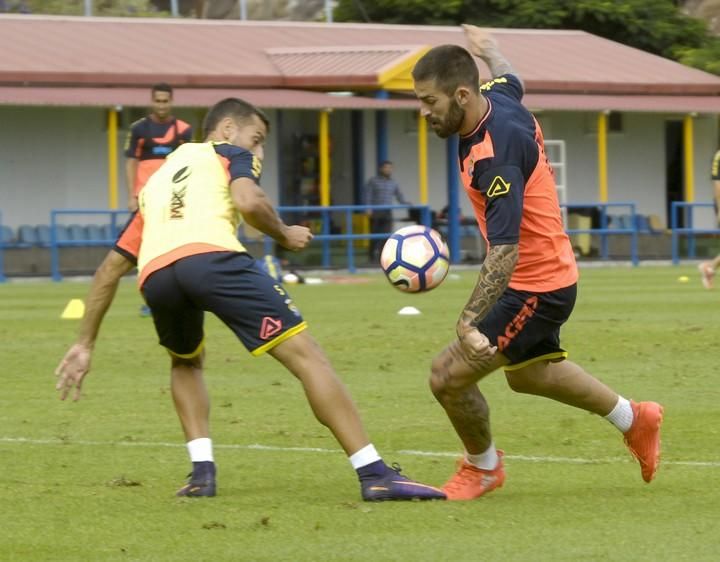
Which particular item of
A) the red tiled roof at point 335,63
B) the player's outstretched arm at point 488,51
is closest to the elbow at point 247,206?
the player's outstretched arm at point 488,51

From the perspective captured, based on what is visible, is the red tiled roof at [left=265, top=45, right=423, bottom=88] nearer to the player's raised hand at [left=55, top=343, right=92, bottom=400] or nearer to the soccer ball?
the soccer ball

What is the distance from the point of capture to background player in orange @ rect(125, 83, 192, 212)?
1669cm

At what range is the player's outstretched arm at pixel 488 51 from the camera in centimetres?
804

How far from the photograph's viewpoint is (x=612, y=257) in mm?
33469

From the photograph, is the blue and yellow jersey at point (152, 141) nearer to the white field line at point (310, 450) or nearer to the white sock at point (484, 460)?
the white field line at point (310, 450)

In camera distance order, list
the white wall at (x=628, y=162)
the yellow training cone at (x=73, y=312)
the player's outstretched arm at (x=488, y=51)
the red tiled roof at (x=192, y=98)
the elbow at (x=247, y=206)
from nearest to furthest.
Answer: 1. the elbow at (x=247, y=206)
2. the player's outstretched arm at (x=488, y=51)
3. the yellow training cone at (x=73, y=312)
4. the red tiled roof at (x=192, y=98)
5. the white wall at (x=628, y=162)

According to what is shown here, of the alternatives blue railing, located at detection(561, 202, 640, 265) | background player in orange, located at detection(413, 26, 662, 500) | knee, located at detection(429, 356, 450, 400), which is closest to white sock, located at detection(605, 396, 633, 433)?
background player in orange, located at detection(413, 26, 662, 500)

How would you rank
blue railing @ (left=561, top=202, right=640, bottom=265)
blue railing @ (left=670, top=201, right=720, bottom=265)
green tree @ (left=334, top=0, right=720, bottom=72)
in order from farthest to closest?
green tree @ (left=334, top=0, right=720, bottom=72) < blue railing @ (left=561, top=202, right=640, bottom=265) < blue railing @ (left=670, top=201, right=720, bottom=265)

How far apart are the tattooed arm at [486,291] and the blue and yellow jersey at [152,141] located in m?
10.3

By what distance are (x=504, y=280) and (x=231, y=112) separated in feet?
4.98

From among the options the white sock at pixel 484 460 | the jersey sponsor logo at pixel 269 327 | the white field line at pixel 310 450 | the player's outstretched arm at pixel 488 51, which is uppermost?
the player's outstretched arm at pixel 488 51

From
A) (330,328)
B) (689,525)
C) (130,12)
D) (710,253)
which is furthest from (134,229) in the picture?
(130,12)

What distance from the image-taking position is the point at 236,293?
705 centimetres

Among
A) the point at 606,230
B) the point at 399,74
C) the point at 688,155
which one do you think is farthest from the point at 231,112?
the point at 688,155
